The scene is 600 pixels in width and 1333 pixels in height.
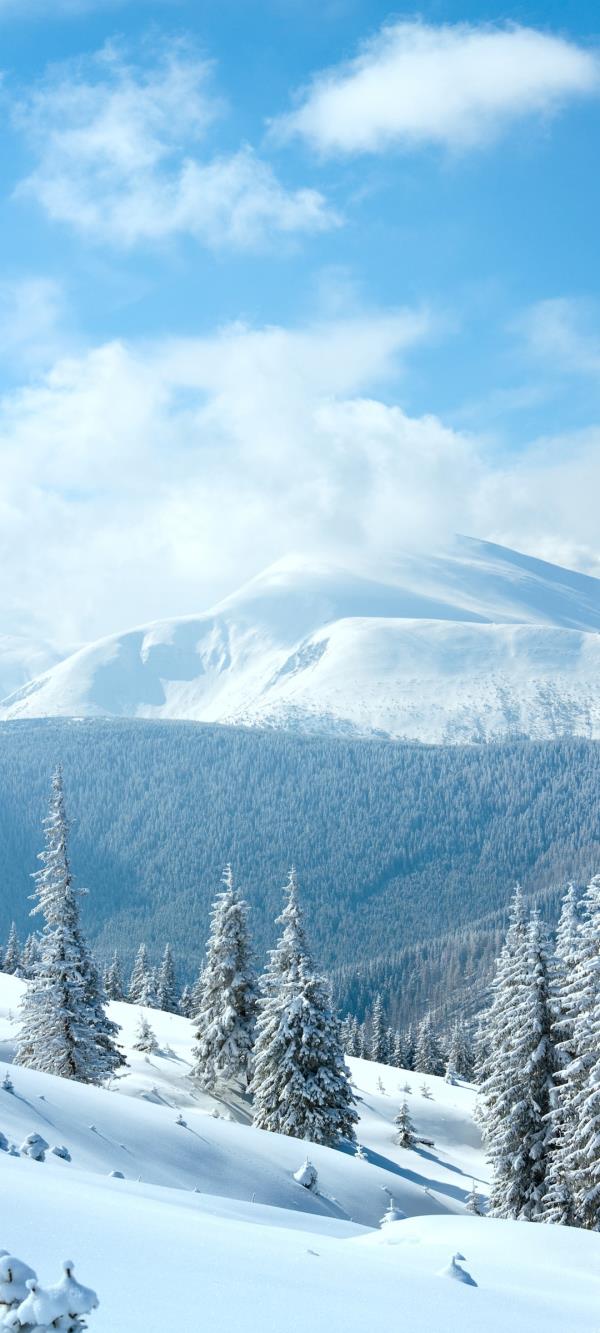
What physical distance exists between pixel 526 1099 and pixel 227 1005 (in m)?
15.9

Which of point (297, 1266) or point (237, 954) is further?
point (237, 954)

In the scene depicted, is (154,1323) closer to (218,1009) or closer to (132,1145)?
(132,1145)

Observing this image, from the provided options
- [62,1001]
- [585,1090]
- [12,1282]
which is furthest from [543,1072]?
[12,1282]

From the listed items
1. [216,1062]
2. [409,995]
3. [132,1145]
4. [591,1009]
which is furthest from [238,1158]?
[409,995]

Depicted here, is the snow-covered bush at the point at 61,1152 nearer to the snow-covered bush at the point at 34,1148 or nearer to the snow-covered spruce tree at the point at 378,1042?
the snow-covered bush at the point at 34,1148

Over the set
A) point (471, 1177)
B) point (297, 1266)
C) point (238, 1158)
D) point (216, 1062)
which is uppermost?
point (297, 1266)

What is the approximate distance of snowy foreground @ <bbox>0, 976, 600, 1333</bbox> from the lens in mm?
6273

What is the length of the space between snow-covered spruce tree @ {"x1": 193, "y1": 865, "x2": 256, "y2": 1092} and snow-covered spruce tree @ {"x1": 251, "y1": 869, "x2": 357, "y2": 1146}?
6922mm

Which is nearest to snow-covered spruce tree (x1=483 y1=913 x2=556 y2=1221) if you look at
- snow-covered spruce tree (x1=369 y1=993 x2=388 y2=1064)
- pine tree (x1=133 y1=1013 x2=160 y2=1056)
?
pine tree (x1=133 y1=1013 x2=160 y2=1056)

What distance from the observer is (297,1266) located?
774 cm

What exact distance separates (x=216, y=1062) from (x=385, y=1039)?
60.8m

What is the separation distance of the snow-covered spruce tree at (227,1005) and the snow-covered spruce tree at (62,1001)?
932 centimetres

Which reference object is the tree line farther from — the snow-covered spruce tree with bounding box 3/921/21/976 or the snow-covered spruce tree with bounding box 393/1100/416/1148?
the snow-covered spruce tree with bounding box 3/921/21/976

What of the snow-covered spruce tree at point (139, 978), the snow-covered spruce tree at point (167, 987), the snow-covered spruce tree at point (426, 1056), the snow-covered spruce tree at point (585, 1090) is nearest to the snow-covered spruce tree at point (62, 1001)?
the snow-covered spruce tree at point (585, 1090)
